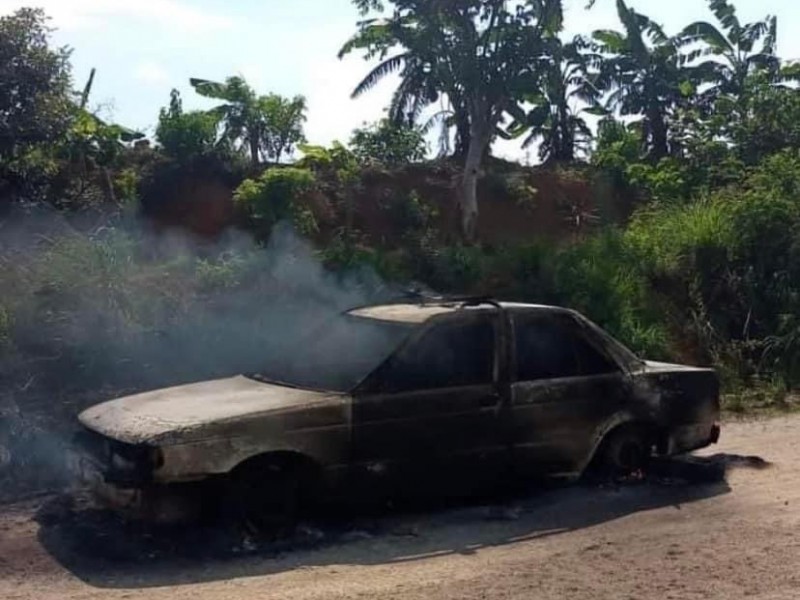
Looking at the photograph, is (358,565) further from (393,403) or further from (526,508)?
(526,508)

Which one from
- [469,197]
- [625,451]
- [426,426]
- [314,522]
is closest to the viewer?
[314,522]

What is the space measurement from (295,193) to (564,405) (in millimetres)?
9510

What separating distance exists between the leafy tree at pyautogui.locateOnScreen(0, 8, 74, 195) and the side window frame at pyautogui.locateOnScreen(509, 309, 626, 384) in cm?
818

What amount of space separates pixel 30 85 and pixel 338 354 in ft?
25.4

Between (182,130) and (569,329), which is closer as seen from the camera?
(569,329)

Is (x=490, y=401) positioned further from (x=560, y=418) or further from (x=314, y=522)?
(x=314, y=522)

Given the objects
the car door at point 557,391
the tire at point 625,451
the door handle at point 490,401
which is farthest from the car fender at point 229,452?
the tire at point 625,451

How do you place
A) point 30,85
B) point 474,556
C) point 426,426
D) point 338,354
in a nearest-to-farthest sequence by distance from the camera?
1. point 474,556
2. point 426,426
3. point 338,354
4. point 30,85

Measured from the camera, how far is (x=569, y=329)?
25.5 feet

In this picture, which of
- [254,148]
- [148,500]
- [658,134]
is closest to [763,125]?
[658,134]

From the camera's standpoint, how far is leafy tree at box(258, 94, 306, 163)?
874 inches

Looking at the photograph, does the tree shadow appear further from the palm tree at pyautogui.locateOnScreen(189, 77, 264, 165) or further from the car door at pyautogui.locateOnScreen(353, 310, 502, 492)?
the palm tree at pyautogui.locateOnScreen(189, 77, 264, 165)

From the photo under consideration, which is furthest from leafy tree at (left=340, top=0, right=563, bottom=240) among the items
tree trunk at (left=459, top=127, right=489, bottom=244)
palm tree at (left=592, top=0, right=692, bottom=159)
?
palm tree at (left=592, top=0, right=692, bottom=159)

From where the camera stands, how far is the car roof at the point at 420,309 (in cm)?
738
